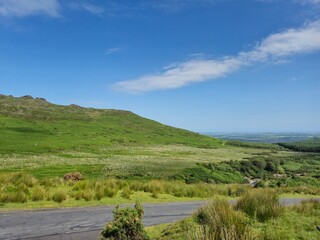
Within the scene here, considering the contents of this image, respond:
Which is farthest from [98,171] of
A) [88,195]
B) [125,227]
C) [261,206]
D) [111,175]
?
[125,227]


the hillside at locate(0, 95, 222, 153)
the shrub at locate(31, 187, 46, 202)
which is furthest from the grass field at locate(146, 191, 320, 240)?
the hillside at locate(0, 95, 222, 153)

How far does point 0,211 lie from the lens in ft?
59.8

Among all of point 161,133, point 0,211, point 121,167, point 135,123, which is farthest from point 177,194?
point 135,123

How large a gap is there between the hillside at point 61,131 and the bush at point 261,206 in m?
64.8

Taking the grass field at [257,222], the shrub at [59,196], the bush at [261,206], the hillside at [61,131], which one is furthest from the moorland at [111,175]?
the bush at [261,206]

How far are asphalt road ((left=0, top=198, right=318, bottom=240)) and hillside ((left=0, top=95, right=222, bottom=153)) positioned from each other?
57.1 metres

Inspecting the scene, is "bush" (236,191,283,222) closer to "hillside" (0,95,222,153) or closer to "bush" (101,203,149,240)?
"bush" (101,203,149,240)

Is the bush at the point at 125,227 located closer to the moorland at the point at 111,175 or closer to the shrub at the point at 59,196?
the moorland at the point at 111,175

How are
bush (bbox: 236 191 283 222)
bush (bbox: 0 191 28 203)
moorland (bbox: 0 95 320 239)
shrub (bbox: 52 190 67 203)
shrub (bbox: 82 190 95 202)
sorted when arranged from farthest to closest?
1. shrub (bbox: 82 190 95 202)
2. moorland (bbox: 0 95 320 239)
3. shrub (bbox: 52 190 67 203)
4. bush (bbox: 0 191 28 203)
5. bush (bbox: 236 191 283 222)

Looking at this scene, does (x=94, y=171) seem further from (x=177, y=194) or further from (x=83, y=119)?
(x=83, y=119)

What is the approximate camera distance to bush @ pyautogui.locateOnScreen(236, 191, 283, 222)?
14.0 m

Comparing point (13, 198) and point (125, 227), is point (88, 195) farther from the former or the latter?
point (125, 227)

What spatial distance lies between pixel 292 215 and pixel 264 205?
1.50 metres

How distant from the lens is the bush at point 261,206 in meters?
14.0
